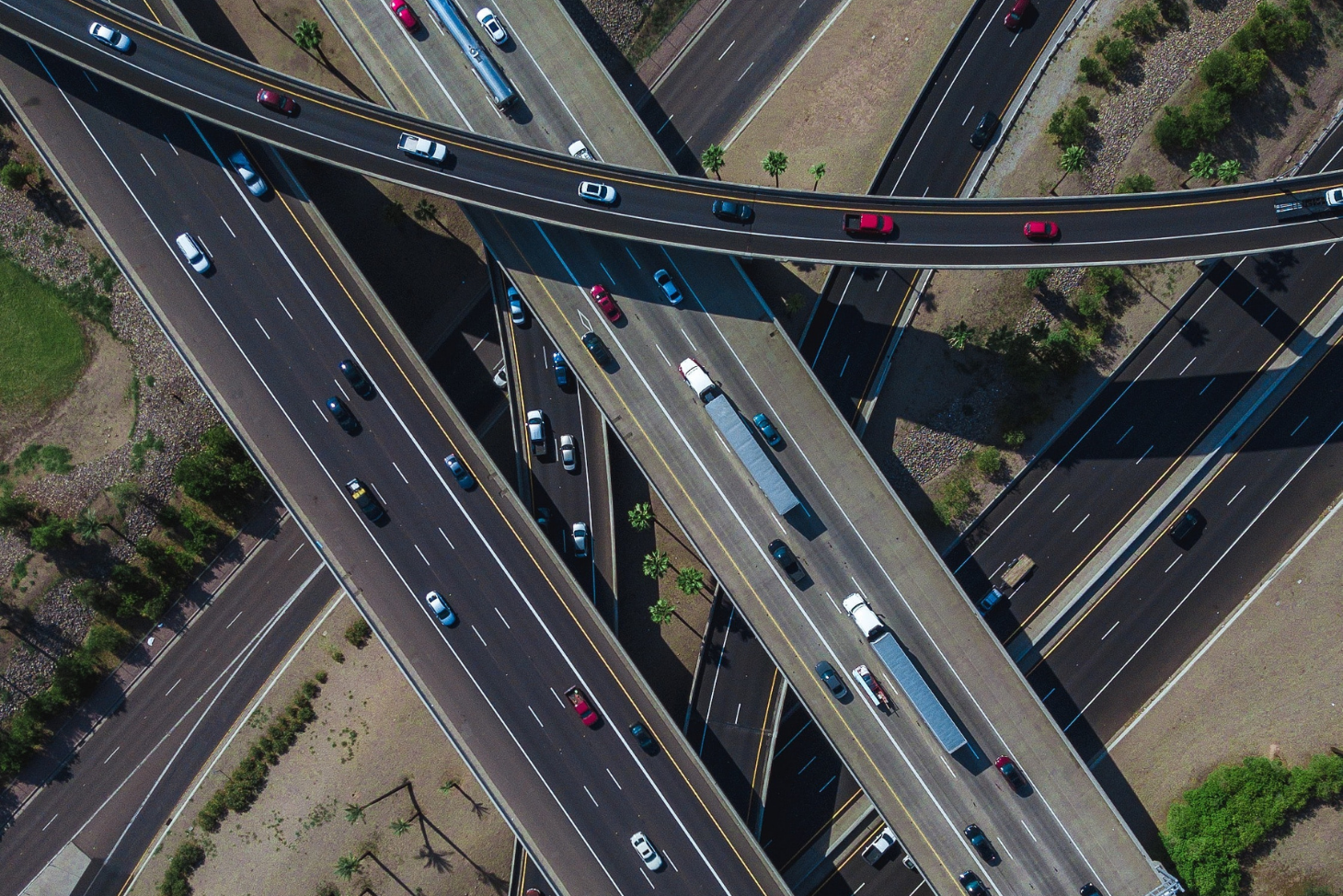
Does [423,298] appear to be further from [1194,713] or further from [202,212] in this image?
[1194,713]

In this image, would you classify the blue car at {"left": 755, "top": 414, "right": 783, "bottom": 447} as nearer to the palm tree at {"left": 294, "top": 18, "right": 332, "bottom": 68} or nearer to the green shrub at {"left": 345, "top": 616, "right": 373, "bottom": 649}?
the green shrub at {"left": 345, "top": 616, "right": 373, "bottom": 649}

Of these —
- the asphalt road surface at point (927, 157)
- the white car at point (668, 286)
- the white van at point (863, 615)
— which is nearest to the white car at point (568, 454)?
the white car at point (668, 286)

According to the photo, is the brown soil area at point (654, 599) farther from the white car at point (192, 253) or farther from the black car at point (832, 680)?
the white car at point (192, 253)

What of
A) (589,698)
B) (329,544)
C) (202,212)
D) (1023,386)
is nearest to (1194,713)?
(1023,386)

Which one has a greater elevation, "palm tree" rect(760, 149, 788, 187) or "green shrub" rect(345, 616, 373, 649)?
"palm tree" rect(760, 149, 788, 187)

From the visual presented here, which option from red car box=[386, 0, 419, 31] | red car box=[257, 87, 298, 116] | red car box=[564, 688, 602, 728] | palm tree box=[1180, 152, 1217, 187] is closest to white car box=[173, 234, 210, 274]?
red car box=[257, 87, 298, 116]
